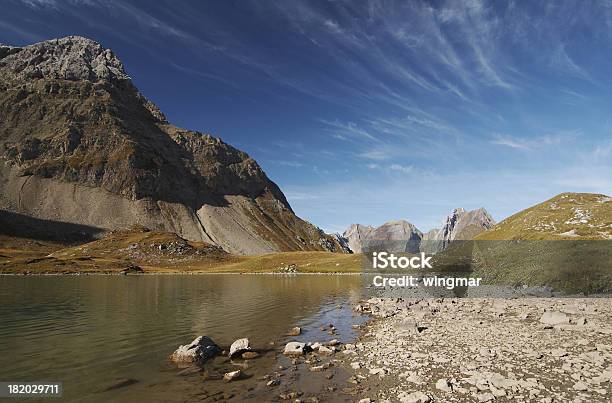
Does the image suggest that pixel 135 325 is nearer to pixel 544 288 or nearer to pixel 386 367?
pixel 386 367

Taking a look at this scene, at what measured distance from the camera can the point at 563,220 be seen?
211 feet

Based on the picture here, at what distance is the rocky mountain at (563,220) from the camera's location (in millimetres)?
56562

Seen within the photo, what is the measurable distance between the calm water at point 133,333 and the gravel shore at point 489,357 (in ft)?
17.6

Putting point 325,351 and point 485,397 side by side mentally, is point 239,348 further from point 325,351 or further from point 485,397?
point 485,397

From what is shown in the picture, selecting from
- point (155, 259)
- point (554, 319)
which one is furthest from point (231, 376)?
point (155, 259)

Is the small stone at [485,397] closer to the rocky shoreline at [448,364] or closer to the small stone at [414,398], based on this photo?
the rocky shoreline at [448,364]

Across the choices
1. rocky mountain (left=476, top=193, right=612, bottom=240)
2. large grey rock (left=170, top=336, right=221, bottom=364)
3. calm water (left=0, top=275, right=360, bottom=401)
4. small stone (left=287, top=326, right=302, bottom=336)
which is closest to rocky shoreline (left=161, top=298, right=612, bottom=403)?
small stone (left=287, top=326, right=302, bottom=336)

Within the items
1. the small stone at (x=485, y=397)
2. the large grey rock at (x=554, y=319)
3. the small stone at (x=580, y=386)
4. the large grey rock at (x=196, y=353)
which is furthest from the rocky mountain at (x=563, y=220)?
the large grey rock at (x=196, y=353)

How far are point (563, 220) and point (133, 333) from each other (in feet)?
211

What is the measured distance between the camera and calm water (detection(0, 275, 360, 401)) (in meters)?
18.9

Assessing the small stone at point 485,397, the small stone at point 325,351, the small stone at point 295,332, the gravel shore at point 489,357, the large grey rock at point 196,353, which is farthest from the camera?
the small stone at point 295,332

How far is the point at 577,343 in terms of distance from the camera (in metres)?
22.0

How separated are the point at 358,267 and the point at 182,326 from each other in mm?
114388

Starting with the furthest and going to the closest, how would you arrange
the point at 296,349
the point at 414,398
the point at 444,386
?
the point at 296,349 < the point at 444,386 < the point at 414,398
